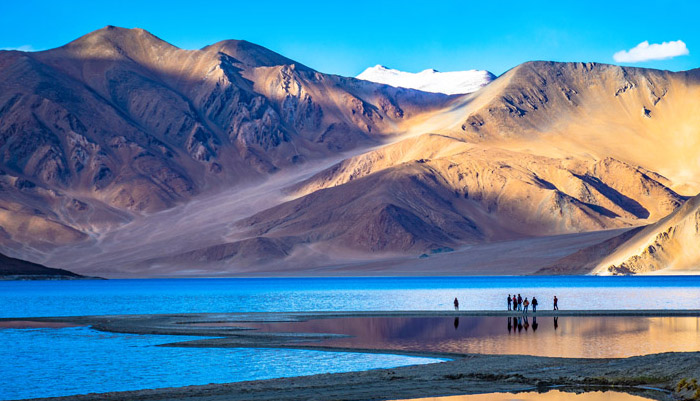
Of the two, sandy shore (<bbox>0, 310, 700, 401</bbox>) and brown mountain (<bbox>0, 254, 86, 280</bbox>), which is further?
brown mountain (<bbox>0, 254, 86, 280</bbox>)

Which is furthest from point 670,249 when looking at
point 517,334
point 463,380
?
point 463,380

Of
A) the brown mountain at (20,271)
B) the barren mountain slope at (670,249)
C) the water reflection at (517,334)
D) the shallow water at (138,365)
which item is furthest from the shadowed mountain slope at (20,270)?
the shallow water at (138,365)

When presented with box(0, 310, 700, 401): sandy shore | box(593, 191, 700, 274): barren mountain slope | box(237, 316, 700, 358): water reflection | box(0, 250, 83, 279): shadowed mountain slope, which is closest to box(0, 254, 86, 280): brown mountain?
box(0, 250, 83, 279): shadowed mountain slope

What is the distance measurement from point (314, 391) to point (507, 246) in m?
162

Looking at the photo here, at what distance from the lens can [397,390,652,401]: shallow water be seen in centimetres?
2678

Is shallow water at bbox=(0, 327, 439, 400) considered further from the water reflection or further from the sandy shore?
the water reflection

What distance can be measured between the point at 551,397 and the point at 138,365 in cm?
1754

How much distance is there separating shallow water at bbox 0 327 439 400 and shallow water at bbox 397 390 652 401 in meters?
8.30

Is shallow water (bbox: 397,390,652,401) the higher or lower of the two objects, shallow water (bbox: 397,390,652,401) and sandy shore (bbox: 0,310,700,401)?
the lower

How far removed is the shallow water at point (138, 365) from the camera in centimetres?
3291

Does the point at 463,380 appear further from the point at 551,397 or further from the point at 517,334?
the point at 517,334

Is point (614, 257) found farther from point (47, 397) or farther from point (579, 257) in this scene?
point (47, 397)

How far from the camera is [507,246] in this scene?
18788 centimetres

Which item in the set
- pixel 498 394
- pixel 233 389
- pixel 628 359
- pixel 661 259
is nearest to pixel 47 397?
pixel 233 389
